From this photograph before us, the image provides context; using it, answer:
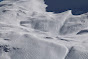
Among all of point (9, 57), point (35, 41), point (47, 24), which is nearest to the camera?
point (9, 57)

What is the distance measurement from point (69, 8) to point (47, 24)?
1.21 metres

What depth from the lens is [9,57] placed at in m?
4.39

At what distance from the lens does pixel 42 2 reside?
23.8 feet

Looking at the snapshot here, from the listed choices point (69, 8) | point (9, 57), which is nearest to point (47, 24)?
point (69, 8)

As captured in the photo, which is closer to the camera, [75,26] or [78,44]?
[78,44]

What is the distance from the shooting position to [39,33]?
5.20 m

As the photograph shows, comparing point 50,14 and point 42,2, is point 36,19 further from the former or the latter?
point 42,2

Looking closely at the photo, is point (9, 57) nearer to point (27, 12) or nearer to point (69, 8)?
point (27, 12)

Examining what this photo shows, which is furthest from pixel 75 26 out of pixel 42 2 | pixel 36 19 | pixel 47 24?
pixel 42 2

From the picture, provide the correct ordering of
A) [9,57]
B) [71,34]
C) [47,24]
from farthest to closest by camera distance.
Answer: [47,24] → [71,34] → [9,57]

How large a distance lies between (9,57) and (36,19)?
68.9 inches

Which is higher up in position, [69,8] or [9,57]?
[69,8]

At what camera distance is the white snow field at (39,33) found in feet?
14.4

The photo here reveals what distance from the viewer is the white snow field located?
14.4 ft
